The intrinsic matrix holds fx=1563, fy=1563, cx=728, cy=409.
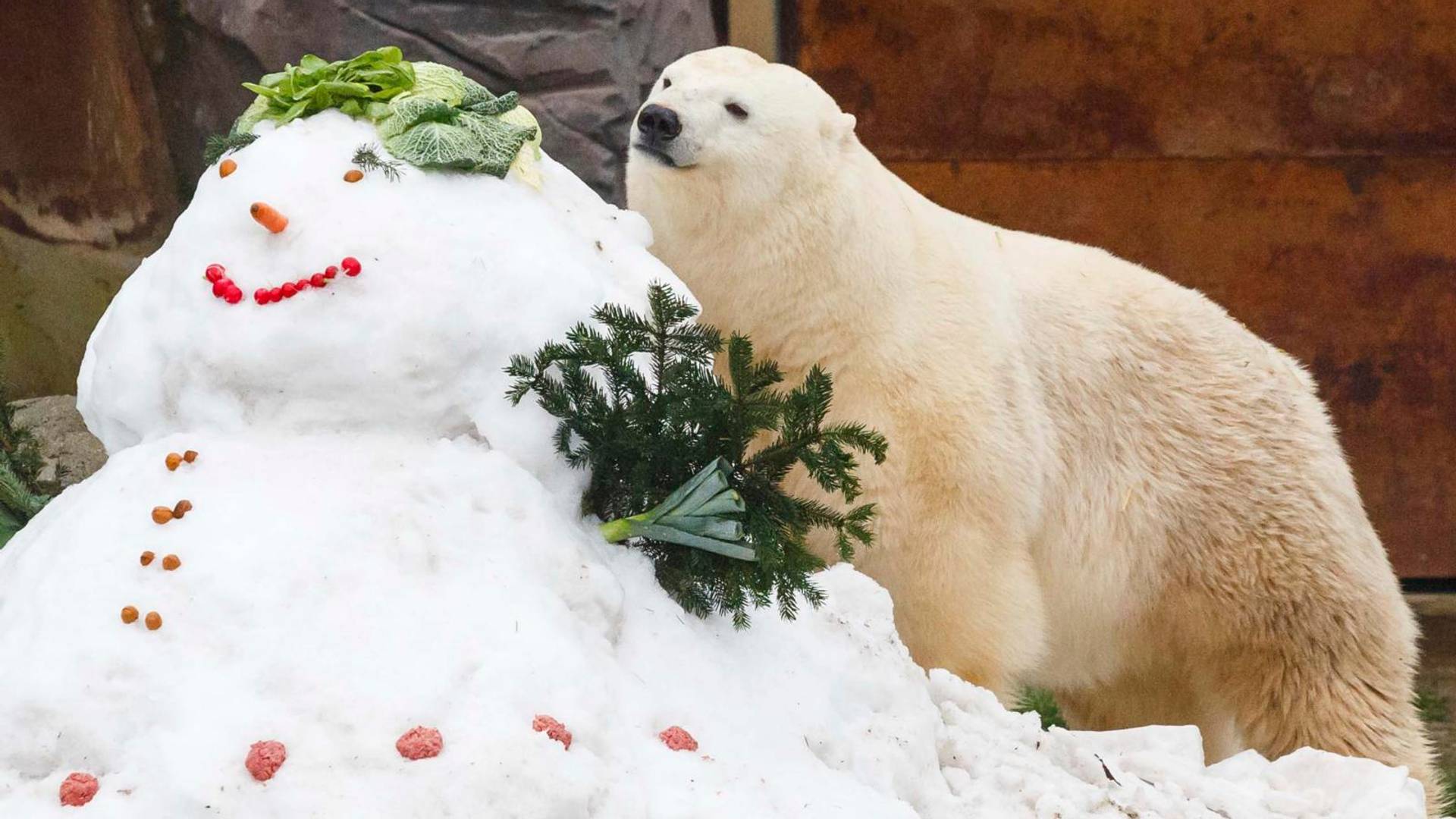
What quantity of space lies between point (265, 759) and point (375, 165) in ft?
2.84

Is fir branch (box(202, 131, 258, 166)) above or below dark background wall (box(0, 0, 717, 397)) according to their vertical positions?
above

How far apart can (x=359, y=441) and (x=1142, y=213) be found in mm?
4302

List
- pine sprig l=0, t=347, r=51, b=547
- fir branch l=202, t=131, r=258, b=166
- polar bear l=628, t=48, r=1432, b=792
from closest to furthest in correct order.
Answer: fir branch l=202, t=131, r=258, b=166 → pine sprig l=0, t=347, r=51, b=547 → polar bear l=628, t=48, r=1432, b=792

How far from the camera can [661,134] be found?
10.5 feet

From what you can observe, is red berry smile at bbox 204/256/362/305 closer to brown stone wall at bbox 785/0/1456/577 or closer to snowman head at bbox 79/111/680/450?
snowman head at bbox 79/111/680/450

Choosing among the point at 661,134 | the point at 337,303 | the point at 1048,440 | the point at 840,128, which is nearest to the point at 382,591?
the point at 337,303

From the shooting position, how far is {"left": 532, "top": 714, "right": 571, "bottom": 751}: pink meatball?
1.91 m

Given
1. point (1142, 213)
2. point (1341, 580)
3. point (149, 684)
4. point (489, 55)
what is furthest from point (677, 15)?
point (149, 684)

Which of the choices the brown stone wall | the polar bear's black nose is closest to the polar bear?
the polar bear's black nose

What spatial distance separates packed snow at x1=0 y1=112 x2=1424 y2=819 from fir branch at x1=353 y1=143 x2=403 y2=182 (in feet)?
0.06

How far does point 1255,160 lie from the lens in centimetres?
582

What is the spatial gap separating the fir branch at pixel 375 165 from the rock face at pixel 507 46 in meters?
2.39

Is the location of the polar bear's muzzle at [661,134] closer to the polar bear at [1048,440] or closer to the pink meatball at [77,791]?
the polar bear at [1048,440]

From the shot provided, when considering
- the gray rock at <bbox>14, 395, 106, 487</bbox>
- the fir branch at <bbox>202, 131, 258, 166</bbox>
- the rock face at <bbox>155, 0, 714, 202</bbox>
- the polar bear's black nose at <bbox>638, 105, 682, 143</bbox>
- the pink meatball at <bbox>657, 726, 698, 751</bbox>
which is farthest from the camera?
the rock face at <bbox>155, 0, 714, 202</bbox>
